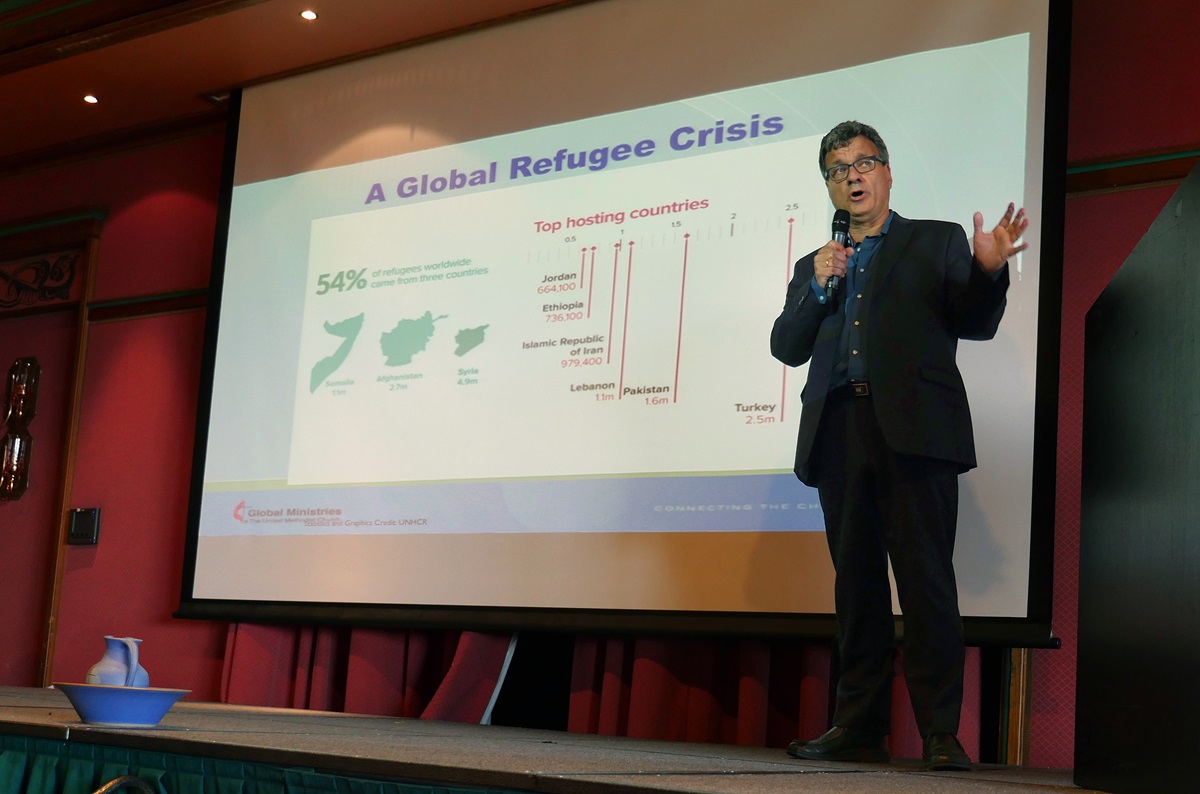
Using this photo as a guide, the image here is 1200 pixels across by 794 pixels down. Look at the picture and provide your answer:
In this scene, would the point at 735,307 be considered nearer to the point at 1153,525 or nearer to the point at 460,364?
the point at 460,364

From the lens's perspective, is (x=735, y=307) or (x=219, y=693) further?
(x=219, y=693)

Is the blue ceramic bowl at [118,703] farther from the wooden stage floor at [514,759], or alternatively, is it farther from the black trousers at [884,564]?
the black trousers at [884,564]

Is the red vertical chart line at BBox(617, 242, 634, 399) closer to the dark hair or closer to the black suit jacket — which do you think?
the black suit jacket

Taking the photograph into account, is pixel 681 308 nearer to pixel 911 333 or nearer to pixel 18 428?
pixel 911 333

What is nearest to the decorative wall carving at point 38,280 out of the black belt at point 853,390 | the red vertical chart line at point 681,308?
the red vertical chart line at point 681,308

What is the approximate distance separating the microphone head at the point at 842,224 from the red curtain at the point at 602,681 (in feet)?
3.44

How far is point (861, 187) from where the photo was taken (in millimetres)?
2357

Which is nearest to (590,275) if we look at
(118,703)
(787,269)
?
(787,269)

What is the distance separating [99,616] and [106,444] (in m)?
0.62

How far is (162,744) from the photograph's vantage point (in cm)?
198

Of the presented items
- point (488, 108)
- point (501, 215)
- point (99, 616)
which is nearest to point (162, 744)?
point (501, 215)

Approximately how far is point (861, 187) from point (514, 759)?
1.23m

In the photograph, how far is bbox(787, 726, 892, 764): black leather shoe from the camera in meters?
2.13

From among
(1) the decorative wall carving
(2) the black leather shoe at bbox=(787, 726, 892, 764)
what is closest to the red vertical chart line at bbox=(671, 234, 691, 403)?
(2) the black leather shoe at bbox=(787, 726, 892, 764)
